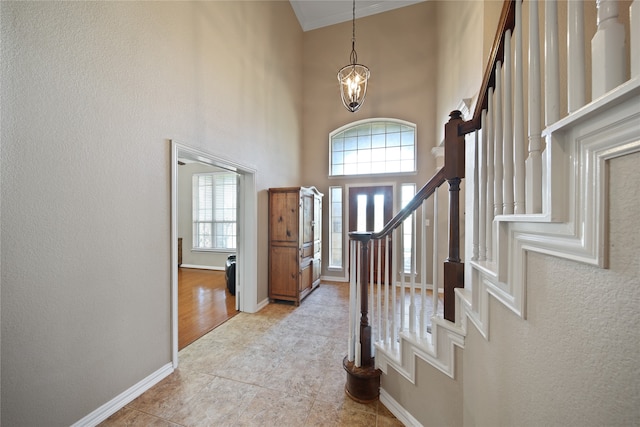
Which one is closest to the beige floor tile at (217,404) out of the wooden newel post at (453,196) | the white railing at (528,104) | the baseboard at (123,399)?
the baseboard at (123,399)

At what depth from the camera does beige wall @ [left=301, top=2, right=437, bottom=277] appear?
4547 millimetres

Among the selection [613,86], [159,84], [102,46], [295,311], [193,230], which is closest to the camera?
[613,86]

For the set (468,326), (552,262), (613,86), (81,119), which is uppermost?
(81,119)

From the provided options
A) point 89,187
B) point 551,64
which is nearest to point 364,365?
point 551,64

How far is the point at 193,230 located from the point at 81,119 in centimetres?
515

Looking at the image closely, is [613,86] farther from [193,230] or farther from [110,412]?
[193,230]

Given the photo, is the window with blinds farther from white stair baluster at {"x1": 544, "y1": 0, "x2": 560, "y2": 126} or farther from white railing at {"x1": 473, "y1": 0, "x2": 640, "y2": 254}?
white stair baluster at {"x1": 544, "y1": 0, "x2": 560, "y2": 126}

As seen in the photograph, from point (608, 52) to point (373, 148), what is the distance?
15.4 ft

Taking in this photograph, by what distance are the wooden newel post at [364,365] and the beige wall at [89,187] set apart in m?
1.60

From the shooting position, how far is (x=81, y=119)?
1.54 metres

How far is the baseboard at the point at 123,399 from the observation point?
5.13 ft

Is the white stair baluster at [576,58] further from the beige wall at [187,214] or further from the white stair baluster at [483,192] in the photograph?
the beige wall at [187,214]

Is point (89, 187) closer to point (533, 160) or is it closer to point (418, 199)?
point (418, 199)

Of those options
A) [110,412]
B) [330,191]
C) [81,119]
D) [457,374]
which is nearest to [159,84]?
[81,119]
